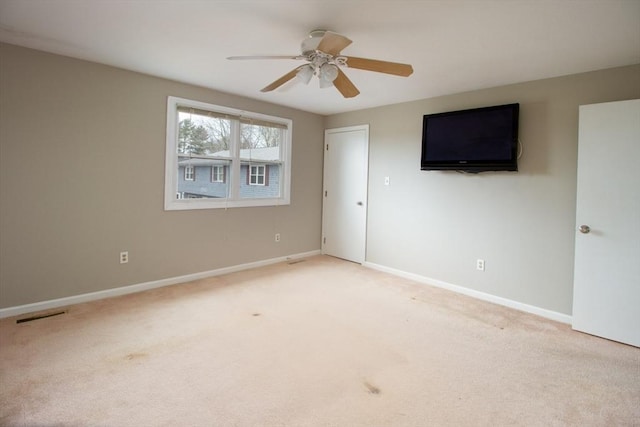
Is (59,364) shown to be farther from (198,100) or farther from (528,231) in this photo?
(528,231)

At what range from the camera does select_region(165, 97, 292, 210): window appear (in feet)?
12.4

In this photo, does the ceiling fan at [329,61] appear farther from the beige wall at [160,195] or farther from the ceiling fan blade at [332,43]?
the beige wall at [160,195]

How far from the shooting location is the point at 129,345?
2436mm

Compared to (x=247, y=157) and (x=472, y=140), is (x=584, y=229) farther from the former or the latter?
(x=247, y=157)

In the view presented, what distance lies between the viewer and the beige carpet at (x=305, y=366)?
1777mm

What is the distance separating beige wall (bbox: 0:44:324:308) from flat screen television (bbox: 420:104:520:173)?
2.56m

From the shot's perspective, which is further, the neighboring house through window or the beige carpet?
the neighboring house through window

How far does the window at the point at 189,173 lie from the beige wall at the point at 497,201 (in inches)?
97.6

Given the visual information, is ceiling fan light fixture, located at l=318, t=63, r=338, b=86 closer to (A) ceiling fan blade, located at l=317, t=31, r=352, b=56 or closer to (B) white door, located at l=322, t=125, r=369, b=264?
(A) ceiling fan blade, located at l=317, t=31, r=352, b=56

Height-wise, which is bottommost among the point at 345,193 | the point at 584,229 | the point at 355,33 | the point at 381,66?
the point at 584,229

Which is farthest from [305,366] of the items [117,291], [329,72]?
[117,291]

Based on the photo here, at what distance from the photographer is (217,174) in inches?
165

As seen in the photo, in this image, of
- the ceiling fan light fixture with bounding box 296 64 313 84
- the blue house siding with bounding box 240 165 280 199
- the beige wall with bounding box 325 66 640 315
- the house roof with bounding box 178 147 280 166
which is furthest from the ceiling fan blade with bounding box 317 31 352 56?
the blue house siding with bounding box 240 165 280 199

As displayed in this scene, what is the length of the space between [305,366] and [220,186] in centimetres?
275
